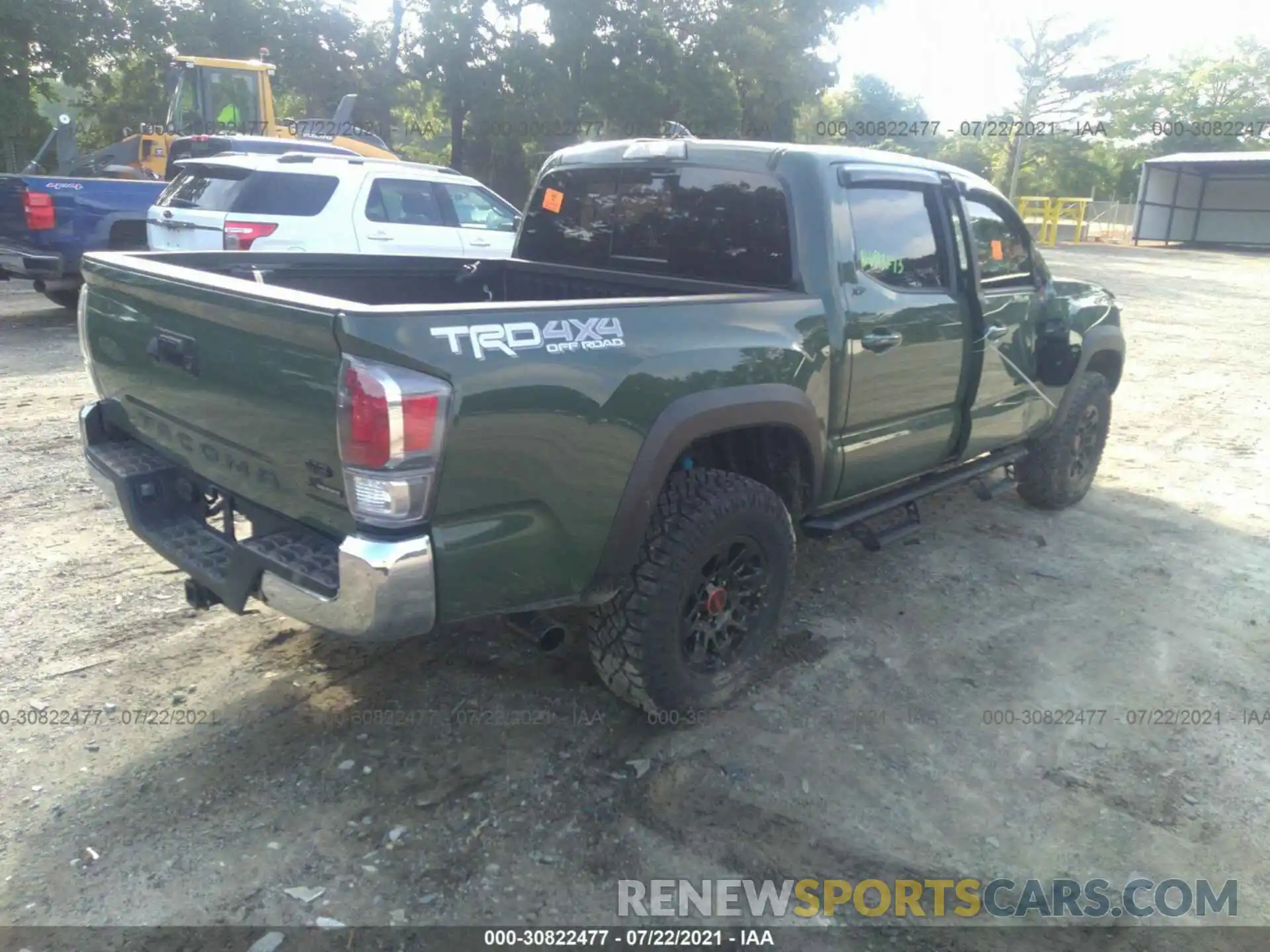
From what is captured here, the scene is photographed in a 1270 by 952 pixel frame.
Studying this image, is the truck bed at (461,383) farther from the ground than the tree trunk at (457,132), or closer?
closer

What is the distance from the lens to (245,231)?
845 centimetres

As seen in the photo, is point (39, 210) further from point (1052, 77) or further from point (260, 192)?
point (1052, 77)

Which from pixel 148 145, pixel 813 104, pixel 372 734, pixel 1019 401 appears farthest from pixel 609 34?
pixel 372 734

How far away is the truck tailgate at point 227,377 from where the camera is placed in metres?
2.57

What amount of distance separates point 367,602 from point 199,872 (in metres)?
0.91

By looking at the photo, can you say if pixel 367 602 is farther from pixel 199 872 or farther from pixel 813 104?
pixel 813 104

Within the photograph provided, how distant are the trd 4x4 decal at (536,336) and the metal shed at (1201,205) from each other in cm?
A: 3572

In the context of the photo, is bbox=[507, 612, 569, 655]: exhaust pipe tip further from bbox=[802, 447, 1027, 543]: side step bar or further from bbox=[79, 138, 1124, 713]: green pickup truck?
bbox=[802, 447, 1027, 543]: side step bar

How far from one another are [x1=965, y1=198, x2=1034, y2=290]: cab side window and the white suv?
16.0 feet

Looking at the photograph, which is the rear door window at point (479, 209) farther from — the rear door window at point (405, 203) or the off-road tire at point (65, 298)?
the off-road tire at point (65, 298)

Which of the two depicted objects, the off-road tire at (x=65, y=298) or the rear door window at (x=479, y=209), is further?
the off-road tire at (x=65, y=298)

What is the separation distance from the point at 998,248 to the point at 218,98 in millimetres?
15428

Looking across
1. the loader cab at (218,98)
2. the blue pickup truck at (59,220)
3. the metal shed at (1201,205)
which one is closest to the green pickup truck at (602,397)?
the blue pickup truck at (59,220)

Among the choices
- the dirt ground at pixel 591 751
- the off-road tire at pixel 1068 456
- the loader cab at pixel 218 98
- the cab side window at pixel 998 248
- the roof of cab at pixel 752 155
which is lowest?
the dirt ground at pixel 591 751
